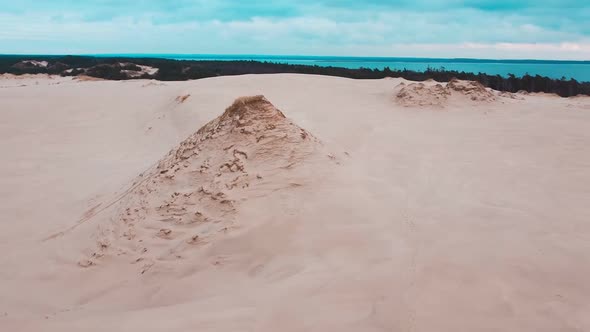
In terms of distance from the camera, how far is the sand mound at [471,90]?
11.9 meters

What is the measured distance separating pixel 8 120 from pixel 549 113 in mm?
15022

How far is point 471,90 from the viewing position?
476 inches

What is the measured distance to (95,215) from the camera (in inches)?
196

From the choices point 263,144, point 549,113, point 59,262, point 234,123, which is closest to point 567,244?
point 263,144

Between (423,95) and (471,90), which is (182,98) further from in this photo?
A: (471,90)

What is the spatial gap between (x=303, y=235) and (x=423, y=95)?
31.1 feet

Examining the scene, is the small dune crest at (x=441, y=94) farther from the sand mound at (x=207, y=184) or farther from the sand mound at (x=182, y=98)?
the sand mound at (x=207, y=184)

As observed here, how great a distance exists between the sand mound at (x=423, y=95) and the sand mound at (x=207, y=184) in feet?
24.3

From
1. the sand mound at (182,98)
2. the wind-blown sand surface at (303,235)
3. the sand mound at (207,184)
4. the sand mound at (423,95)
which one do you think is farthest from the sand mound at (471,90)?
the sand mound at (207,184)

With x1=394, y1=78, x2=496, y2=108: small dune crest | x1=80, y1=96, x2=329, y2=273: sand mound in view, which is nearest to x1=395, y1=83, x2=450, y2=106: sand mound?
x1=394, y1=78, x2=496, y2=108: small dune crest

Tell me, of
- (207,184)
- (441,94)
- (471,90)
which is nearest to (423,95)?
(441,94)

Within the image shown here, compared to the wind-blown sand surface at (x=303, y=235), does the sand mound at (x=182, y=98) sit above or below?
above

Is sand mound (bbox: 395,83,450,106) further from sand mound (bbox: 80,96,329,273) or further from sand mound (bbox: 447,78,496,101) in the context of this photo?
sand mound (bbox: 80,96,329,273)

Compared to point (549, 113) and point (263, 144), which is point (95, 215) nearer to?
point (263, 144)
